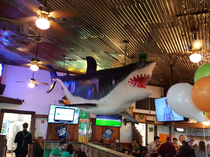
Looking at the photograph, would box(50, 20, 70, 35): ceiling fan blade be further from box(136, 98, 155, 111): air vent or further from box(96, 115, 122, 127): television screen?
box(136, 98, 155, 111): air vent

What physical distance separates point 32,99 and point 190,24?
7480mm

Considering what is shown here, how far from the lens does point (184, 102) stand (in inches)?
131

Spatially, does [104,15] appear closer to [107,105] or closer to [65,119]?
[107,105]

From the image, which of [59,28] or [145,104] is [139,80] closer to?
[59,28]

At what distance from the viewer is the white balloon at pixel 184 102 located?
3.30m

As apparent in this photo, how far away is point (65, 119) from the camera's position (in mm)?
8781

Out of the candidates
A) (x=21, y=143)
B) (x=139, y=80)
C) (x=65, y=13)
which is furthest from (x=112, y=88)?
(x=21, y=143)

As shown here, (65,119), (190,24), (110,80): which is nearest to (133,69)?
(110,80)

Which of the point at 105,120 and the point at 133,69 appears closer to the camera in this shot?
the point at 133,69

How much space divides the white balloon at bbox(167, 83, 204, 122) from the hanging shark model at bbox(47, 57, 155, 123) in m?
1.08

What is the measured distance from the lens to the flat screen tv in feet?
28.3

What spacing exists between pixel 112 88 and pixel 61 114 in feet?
21.3

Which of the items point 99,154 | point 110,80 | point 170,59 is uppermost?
point 170,59

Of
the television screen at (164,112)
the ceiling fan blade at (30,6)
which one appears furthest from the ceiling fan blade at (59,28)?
the television screen at (164,112)
